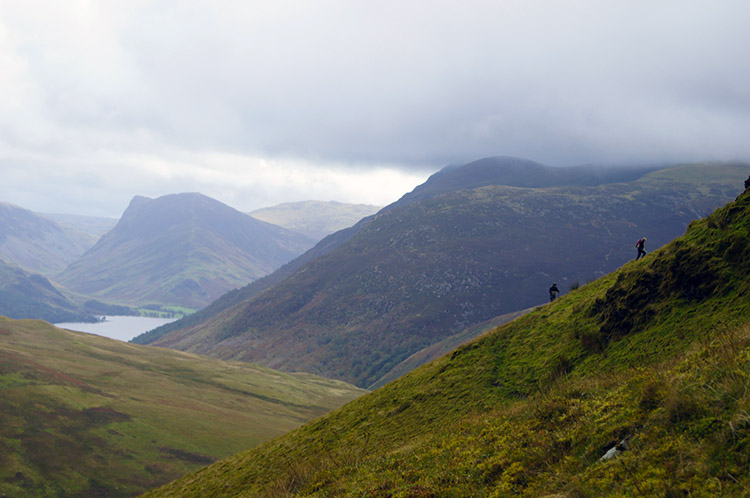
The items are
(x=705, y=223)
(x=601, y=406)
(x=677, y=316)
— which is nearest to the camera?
(x=601, y=406)

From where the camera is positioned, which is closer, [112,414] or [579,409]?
[579,409]

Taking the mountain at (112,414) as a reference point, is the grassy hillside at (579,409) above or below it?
above

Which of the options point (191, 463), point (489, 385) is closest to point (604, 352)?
point (489, 385)

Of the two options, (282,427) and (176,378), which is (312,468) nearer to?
(282,427)

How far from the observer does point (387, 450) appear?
71.8 feet

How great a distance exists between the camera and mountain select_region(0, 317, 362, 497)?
6169cm

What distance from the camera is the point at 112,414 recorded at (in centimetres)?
8369

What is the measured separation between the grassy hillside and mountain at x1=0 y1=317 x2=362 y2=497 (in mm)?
36542

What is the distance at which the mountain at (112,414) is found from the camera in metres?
61.7

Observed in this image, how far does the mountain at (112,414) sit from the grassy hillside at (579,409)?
36.5m

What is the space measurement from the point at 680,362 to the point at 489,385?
12384mm

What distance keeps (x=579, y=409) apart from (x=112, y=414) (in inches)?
3544

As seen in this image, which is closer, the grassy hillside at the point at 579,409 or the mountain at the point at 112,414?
the grassy hillside at the point at 579,409

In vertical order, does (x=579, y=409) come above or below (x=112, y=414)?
above
